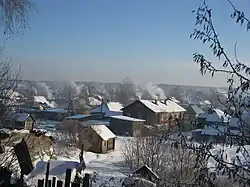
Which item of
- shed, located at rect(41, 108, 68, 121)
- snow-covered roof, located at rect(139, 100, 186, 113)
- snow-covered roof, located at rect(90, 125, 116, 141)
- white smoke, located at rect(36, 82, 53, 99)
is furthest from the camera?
white smoke, located at rect(36, 82, 53, 99)

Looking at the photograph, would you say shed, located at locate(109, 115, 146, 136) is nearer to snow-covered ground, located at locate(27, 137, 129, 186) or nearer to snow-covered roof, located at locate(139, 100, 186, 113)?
snow-covered roof, located at locate(139, 100, 186, 113)

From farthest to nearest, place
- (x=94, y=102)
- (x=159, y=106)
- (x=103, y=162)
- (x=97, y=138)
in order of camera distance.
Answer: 1. (x=94, y=102)
2. (x=159, y=106)
3. (x=97, y=138)
4. (x=103, y=162)

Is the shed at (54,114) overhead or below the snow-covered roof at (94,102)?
below

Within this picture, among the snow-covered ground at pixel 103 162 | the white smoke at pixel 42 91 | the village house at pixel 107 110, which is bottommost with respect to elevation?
the snow-covered ground at pixel 103 162

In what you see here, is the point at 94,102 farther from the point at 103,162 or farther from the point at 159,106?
the point at 103,162

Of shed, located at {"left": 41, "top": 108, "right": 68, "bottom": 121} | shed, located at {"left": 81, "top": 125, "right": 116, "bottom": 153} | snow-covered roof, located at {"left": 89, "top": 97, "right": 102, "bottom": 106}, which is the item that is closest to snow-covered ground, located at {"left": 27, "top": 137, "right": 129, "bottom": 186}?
shed, located at {"left": 81, "top": 125, "right": 116, "bottom": 153}

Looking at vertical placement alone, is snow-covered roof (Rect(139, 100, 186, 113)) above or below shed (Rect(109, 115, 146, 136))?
above

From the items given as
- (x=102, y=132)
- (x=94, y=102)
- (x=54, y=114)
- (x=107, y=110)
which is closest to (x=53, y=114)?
(x=54, y=114)

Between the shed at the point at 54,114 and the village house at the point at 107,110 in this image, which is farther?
the shed at the point at 54,114

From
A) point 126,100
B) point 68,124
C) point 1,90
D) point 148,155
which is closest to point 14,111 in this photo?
point 1,90

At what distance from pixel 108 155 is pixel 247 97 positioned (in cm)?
3020

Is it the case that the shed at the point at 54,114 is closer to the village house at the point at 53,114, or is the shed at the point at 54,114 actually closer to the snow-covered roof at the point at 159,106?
the village house at the point at 53,114

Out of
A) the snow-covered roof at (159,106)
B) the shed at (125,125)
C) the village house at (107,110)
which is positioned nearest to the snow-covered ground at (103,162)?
the shed at (125,125)

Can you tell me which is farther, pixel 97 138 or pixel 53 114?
pixel 53 114
